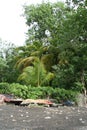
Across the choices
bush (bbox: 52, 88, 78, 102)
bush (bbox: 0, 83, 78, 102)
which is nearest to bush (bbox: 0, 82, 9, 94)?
bush (bbox: 0, 83, 78, 102)

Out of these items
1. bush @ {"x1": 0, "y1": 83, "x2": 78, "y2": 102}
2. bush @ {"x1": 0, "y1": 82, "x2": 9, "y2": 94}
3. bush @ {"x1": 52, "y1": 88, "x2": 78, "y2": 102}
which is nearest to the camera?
bush @ {"x1": 52, "y1": 88, "x2": 78, "y2": 102}

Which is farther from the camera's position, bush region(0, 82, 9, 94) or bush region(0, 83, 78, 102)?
bush region(0, 82, 9, 94)

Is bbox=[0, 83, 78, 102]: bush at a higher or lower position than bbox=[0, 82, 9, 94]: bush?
lower

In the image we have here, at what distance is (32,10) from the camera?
43.7 m

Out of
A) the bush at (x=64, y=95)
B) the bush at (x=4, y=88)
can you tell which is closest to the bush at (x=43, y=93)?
the bush at (x=64, y=95)

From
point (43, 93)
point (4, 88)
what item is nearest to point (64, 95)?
point (43, 93)

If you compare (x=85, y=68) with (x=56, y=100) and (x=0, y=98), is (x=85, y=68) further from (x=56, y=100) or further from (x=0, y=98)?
(x=0, y=98)

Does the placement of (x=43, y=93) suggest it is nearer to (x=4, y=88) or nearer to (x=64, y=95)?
(x=64, y=95)

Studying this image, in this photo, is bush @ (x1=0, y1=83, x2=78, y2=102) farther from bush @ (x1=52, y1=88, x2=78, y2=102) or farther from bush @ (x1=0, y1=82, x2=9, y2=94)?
bush @ (x1=0, y1=82, x2=9, y2=94)

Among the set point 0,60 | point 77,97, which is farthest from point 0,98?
point 0,60

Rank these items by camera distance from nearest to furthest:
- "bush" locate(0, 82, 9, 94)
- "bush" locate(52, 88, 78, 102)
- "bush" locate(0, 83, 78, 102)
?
"bush" locate(52, 88, 78, 102)
"bush" locate(0, 83, 78, 102)
"bush" locate(0, 82, 9, 94)

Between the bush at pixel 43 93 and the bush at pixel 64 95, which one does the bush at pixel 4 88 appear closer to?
the bush at pixel 43 93

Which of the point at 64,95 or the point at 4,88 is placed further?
the point at 4,88

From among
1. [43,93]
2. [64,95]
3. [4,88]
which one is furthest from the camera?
[4,88]
